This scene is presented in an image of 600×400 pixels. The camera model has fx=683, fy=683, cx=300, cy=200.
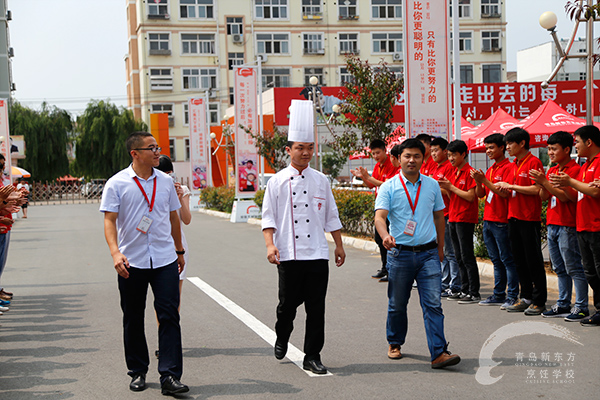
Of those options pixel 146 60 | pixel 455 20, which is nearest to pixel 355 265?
pixel 455 20

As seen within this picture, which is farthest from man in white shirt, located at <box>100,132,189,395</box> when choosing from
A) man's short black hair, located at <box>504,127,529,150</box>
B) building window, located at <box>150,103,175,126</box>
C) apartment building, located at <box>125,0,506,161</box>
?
building window, located at <box>150,103,175,126</box>

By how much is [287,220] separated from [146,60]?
54.5 m

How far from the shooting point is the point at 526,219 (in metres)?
7.51

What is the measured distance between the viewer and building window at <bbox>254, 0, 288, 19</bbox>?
58606mm

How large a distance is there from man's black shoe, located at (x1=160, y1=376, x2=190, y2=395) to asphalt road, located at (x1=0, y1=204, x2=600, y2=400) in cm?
9

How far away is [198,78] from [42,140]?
14.0 m

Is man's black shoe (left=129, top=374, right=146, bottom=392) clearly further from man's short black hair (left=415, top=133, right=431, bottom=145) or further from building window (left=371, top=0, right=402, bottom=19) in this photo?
building window (left=371, top=0, right=402, bottom=19)

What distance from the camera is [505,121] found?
853 inches

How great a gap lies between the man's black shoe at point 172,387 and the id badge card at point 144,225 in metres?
1.11

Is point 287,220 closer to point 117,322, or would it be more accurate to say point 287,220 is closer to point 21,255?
point 117,322

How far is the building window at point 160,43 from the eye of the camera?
57.1 m

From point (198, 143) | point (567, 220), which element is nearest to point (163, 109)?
point (198, 143)

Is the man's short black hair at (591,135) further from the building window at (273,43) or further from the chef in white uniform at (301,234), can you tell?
the building window at (273,43)

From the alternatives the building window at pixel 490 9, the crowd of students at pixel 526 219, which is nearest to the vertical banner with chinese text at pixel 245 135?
the crowd of students at pixel 526 219
